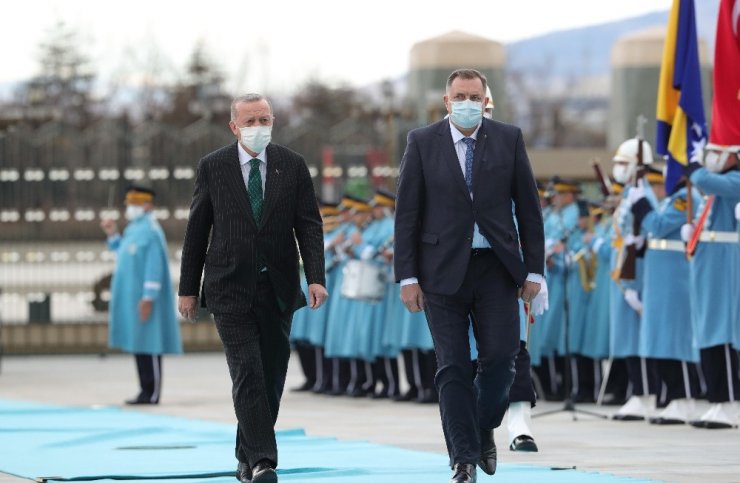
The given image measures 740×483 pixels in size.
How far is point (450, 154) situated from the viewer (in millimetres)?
10531

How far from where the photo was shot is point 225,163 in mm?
10578

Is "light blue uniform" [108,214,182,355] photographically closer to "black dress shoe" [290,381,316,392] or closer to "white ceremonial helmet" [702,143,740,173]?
"black dress shoe" [290,381,316,392]

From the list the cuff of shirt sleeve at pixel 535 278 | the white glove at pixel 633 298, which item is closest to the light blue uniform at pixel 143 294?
the white glove at pixel 633 298

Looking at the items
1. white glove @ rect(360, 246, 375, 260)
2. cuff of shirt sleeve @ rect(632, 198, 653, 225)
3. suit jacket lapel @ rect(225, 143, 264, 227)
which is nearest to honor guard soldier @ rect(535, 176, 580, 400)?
white glove @ rect(360, 246, 375, 260)

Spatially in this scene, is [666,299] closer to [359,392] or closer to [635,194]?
[635,194]

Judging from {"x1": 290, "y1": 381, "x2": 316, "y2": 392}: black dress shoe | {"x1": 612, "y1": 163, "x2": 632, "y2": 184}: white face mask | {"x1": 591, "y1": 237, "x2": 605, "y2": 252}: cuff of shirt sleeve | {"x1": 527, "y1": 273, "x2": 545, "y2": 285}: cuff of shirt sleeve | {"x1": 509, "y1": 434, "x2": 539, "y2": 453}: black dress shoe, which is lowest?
{"x1": 290, "y1": 381, "x2": 316, "y2": 392}: black dress shoe

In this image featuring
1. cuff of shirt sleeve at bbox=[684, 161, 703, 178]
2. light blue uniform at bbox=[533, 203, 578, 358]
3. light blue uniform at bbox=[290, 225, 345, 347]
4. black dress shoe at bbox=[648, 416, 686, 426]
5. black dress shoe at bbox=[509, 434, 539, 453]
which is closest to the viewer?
black dress shoe at bbox=[509, 434, 539, 453]

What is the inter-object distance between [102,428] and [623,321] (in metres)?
4.06

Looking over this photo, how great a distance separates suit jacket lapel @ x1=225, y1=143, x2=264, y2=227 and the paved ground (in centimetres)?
201

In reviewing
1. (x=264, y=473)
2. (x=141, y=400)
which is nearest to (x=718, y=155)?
(x=264, y=473)

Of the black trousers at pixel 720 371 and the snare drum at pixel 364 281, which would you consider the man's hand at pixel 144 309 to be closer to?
the snare drum at pixel 364 281

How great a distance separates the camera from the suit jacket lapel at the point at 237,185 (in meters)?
10.5

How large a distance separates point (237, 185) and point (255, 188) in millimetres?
100

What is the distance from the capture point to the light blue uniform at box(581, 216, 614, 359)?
17.9m
